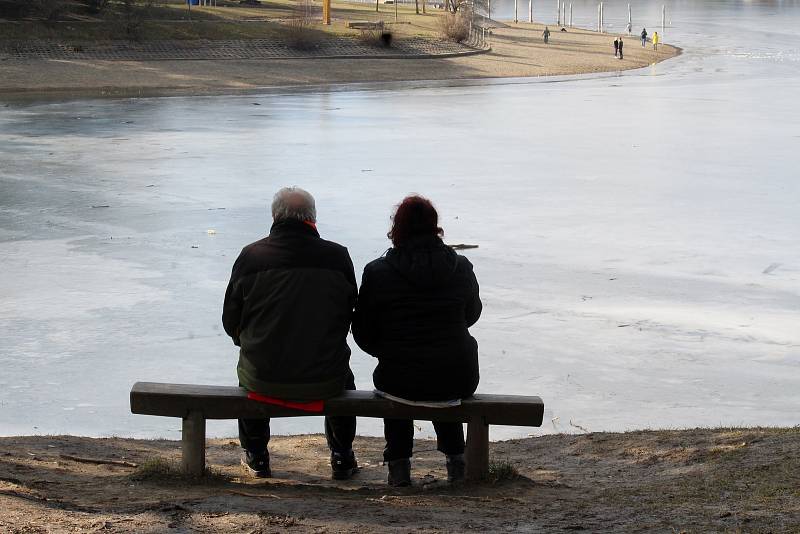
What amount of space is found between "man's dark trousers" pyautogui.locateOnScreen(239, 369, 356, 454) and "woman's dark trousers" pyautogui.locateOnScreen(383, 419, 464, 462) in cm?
28

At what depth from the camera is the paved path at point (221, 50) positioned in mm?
49438

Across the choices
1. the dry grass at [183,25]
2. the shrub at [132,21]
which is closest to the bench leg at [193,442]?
the dry grass at [183,25]

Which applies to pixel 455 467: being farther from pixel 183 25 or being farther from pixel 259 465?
pixel 183 25

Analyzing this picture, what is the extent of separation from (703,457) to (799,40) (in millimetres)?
80367

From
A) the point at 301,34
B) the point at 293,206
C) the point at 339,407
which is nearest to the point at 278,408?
the point at 339,407

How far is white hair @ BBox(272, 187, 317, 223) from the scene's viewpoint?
523cm

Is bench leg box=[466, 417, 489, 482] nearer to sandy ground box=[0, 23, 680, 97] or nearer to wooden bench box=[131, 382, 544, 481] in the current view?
wooden bench box=[131, 382, 544, 481]

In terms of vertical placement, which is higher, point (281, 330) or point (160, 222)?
point (281, 330)

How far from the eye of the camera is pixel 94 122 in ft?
91.5

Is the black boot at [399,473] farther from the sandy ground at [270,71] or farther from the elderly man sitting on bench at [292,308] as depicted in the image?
the sandy ground at [270,71]

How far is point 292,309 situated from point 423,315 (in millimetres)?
575

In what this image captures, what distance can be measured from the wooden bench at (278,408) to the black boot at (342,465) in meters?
0.45

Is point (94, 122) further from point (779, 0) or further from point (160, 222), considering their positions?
point (779, 0)

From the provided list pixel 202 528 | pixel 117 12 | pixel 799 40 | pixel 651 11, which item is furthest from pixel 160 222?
pixel 651 11
